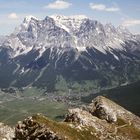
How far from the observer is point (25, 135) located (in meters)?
50.5

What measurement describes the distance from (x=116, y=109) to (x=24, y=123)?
1811 cm

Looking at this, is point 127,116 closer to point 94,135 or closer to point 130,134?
point 130,134

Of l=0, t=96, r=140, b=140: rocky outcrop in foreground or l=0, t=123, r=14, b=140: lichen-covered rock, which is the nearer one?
l=0, t=96, r=140, b=140: rocky outcrop in foreground

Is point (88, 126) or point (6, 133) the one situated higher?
point (88, 126)

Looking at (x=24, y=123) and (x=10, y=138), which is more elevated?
(x=24, y=123)

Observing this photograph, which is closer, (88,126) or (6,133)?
(88,126)

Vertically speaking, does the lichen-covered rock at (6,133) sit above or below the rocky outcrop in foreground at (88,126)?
below

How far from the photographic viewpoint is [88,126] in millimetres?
53188

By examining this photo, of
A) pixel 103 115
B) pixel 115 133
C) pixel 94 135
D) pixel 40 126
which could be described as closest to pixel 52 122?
pixel 40 126

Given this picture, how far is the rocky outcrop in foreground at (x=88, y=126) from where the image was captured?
48.1m

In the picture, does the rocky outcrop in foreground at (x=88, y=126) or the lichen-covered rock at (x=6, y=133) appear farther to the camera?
the lichen-covered rock at (x=6, y=133)

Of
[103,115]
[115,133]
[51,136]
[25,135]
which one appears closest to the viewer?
[51,136]

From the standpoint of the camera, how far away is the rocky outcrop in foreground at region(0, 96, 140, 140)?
158ft

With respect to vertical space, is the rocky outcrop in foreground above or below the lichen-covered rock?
above
